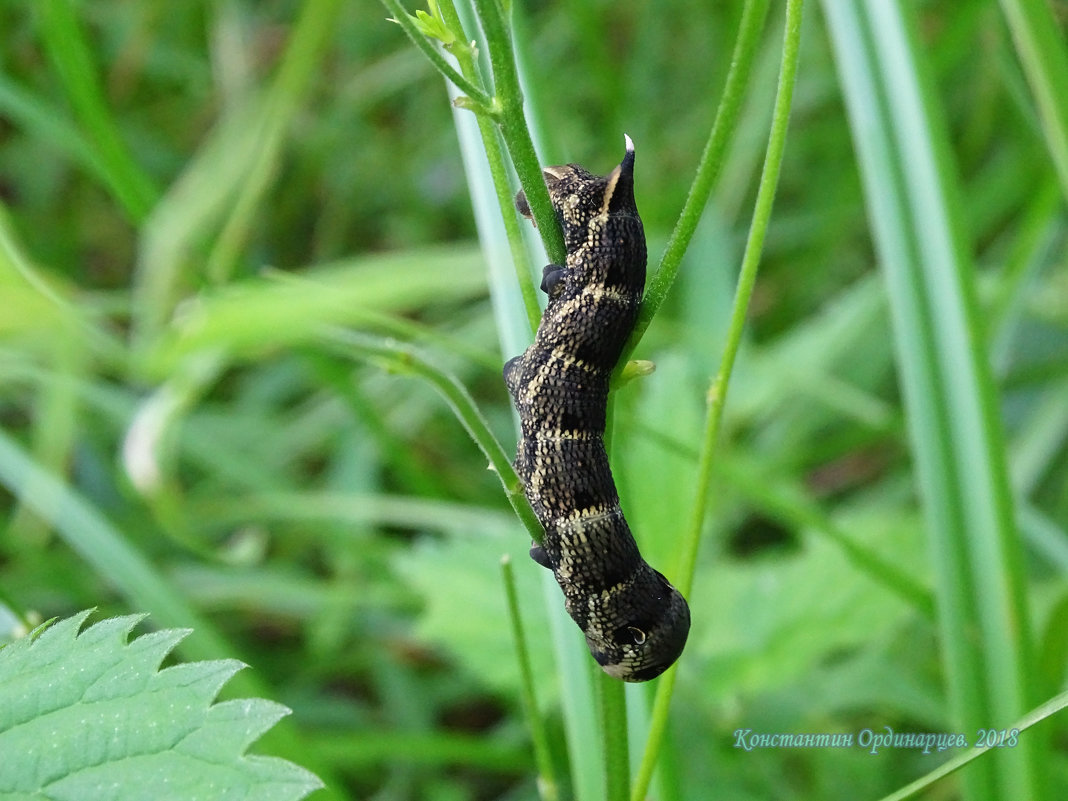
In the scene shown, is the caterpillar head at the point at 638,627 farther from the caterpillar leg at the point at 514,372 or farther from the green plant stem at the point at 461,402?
the caterpillar leg at the point at 514,372

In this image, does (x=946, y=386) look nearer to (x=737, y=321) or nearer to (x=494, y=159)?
(x=737, y=321)

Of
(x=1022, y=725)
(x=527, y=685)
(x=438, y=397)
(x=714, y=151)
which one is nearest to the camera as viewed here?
(x=714, y=151)

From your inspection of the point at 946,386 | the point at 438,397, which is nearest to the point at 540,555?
the point at 946,386

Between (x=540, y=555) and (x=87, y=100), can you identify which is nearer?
(x=540, y=555)

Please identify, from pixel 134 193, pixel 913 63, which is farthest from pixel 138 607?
pixel 913 63

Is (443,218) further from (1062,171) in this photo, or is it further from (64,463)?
(1062,171)

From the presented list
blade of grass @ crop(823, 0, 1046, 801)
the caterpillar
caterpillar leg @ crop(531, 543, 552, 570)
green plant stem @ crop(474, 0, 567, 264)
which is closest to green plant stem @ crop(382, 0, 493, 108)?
green plant stem @ crop(474, 0, 567, 264)

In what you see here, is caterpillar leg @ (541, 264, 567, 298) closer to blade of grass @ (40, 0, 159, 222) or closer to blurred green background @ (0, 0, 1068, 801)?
blurred green background @ (0, 0, 1068, 801)
